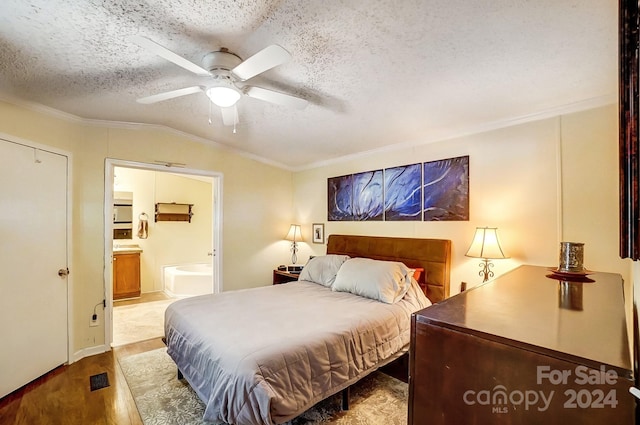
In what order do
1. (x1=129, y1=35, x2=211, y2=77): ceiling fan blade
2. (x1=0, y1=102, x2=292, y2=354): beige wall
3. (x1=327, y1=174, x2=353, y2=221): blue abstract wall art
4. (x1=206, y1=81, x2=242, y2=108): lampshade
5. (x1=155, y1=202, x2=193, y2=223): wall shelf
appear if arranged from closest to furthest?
(x1=129, y1=35, x2=211, y2=77): ceiling fan blade
(x1=206, y1=81, x2=242, y2=108): lampshade
(x1=0, y1=102, x2=292, y2=354): beige wall
(x1=327, y1=174, x2=353, y2=221): blue abstract wall art
(x1=155, y1=202, x2=193, y2=223): wall shelf

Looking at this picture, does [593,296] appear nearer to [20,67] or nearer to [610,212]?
[610,212]

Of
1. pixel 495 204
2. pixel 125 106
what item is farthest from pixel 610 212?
pixel 125 106

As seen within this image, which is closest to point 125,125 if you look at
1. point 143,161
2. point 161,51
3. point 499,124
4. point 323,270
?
point 143,161

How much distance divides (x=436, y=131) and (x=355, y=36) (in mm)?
1762

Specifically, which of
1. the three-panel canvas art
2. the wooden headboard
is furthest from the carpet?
Result: the three-panel canvas art

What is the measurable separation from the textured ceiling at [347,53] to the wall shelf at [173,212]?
10.8 ft

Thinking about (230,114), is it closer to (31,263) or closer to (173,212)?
(31,263)

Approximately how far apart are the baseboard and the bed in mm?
1335

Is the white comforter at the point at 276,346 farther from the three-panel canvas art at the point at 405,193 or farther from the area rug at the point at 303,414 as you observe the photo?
the three-panel canvas art at the point at 405,193

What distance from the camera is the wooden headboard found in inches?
121

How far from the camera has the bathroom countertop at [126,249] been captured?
5.38m

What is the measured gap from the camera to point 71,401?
2314 millimetres

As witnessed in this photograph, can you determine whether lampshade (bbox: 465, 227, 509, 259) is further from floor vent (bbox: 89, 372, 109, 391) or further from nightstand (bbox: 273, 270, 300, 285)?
floor vent (bbox: 89, 372, 109, 391)

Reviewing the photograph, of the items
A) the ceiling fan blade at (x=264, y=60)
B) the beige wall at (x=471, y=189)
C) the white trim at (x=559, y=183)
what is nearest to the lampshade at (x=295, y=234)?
the beige wall at (x=471, y=189)
